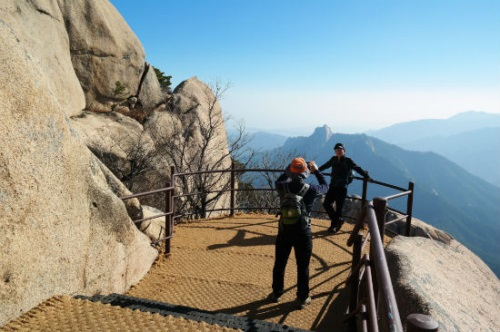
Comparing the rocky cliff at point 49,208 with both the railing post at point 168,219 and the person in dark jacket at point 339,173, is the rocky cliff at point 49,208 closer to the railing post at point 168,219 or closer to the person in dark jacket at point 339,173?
the railing post at point 168,219

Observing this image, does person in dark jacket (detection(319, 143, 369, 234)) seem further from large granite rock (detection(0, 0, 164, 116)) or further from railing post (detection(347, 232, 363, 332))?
large granite rock (detection(0, 0, 164, 116))

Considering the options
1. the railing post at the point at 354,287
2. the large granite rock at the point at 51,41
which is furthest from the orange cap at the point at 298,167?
the large granite rock at the point at 51,41

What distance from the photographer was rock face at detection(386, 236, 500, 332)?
3.27 meters

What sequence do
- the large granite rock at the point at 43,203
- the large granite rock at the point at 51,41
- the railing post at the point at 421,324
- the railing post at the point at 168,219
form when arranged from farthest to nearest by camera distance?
the large granite rock at the point at 51,41, the railing post at the point at 168,219, the large granite rock at the point at 43,203, the railing post at the point at 421,324

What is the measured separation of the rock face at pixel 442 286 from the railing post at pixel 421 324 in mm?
2007

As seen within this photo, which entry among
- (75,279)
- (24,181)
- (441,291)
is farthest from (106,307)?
(441,291)

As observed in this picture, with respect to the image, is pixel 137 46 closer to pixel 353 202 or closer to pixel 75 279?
pixel 353 202

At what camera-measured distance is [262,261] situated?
21.0 ft

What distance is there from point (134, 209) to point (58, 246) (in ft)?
9.07

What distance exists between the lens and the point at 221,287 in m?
5.41

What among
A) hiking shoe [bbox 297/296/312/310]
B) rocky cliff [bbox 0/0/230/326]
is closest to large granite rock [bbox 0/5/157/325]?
rocky cliff [bbox 0/0/230/326]

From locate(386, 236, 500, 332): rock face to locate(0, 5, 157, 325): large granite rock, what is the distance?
134 inches

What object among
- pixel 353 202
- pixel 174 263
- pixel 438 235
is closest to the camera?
pixel 174 263

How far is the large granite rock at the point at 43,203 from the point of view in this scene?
303 centimetres
